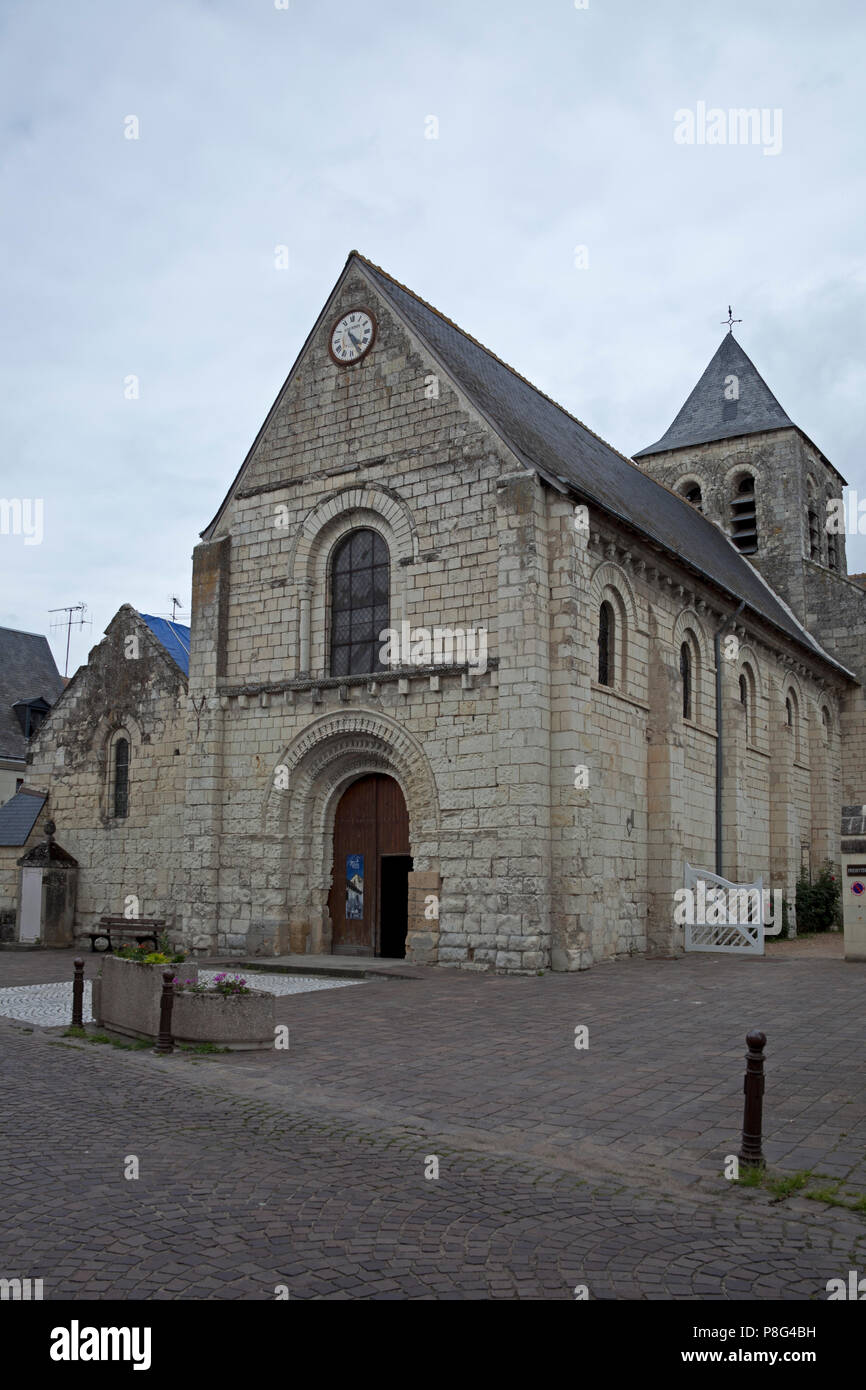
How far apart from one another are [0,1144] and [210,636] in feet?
46.2

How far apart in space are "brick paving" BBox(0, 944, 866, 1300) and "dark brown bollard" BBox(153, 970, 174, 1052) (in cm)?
25

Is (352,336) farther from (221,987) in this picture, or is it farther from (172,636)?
(221,987)

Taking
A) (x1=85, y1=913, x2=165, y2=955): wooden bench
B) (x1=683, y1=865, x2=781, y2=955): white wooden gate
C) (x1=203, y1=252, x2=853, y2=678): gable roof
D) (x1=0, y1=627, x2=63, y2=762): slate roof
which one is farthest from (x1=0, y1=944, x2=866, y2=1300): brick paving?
(x1=0, y1=627, x2=63, y2=762): slate roof

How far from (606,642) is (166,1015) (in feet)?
34.8

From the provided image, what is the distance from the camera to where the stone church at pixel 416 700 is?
15977 mm

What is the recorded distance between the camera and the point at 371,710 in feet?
57.3

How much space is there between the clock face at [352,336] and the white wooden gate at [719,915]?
1048 centimetres

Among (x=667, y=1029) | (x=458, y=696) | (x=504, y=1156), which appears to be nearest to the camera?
(x=504, y=1156)

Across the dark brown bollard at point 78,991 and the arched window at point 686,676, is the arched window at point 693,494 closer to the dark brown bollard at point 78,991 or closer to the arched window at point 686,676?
the arched window at point 686,676

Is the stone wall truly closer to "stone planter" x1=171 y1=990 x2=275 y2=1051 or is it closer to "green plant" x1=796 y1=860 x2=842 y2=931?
"stone planter" x1=171 y1=990 x2=275 y2=1051

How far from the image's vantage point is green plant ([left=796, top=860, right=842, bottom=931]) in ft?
85.5

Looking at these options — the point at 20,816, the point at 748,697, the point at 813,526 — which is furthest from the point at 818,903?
the point at 20,816

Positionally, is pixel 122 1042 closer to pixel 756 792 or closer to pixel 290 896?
pixel 290 896

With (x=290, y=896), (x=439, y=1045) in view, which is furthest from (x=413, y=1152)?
(x=290, y=896)
